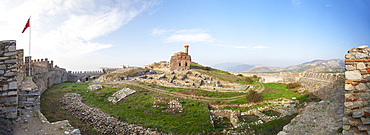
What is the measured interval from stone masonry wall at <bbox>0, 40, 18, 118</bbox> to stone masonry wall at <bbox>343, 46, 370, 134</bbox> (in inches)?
479

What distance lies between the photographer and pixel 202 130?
1245 cm

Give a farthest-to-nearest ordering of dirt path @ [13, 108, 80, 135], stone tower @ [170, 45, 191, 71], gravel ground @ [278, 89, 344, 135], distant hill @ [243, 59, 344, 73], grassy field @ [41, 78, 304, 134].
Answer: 1. distant hill @ [243, 59, 344, 73]
2. stone tower @ [170, 45, 191, 71]
3. grassy field @ [41, 78, 304, 134]
4. gravel ground @ [278, 89, 344, 135]
5. dirt path @ [13, 108, 80, 135]

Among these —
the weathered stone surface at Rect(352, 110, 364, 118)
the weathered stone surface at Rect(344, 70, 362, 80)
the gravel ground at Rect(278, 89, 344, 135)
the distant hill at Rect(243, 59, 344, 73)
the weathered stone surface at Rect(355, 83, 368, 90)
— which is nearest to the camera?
the weathered stone surface at Rect(352, 110, 364, 118)

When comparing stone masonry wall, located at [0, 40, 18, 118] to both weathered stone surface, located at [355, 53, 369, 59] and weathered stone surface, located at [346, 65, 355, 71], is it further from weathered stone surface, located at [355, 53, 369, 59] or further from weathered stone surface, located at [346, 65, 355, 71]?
weathered stone surface, located at [355, 53, 369, 59]

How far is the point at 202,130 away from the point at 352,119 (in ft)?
28.2

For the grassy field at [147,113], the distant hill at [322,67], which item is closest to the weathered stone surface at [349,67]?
the grassy field at [147,113]

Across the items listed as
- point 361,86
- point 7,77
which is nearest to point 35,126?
point 7,77

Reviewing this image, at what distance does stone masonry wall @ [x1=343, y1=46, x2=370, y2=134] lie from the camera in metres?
5.29

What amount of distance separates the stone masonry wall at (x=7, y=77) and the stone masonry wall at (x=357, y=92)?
12.2m

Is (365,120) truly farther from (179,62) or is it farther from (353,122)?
(179,62)

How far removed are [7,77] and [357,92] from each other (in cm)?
1248

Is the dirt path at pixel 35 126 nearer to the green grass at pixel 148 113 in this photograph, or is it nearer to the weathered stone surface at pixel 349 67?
the green grass at pixel 148 113

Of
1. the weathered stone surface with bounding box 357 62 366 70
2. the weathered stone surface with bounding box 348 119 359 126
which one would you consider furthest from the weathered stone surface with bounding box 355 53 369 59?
the weathered stone surface with bounding box 348 119 359 126

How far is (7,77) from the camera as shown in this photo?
6.58 m
